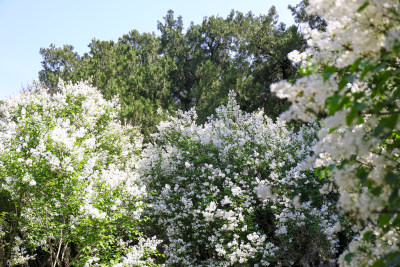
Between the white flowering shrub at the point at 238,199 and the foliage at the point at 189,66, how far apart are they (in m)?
7.19

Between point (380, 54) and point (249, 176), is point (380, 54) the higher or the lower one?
the lower one

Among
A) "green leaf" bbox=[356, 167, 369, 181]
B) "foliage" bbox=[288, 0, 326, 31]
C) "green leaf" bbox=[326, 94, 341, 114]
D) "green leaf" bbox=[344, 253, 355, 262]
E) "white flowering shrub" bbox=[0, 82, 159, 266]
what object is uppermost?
"foliage" bbox=[288, 0, 326, 31]

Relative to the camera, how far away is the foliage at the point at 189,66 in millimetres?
19766

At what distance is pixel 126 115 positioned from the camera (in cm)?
1984

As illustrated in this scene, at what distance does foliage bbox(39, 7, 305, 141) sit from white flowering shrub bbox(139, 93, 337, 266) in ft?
23.6

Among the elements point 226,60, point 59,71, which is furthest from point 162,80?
point 59,71

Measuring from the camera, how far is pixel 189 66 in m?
27.4

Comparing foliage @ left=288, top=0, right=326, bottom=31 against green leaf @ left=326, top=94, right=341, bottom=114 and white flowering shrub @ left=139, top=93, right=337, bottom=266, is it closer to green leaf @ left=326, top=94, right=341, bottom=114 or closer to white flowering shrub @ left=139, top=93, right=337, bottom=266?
white flowering shrub @ left=139, top=93, right=337, bottom=266

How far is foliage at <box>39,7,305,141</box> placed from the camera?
1977 centimetres

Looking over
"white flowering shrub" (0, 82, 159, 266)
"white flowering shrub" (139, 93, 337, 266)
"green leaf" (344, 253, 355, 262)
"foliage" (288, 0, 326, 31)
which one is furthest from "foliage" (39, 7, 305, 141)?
"green leaf" (344, 253, 355, 262)

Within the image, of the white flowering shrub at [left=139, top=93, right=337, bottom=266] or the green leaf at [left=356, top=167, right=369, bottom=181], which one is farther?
the white flowering shrub at [left=139, top=93, right=337, bottom=266]

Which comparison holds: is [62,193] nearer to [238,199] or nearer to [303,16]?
Result: [238,199]

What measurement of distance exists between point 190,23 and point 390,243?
95.9ft

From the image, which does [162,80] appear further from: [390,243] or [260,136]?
[390,243]
